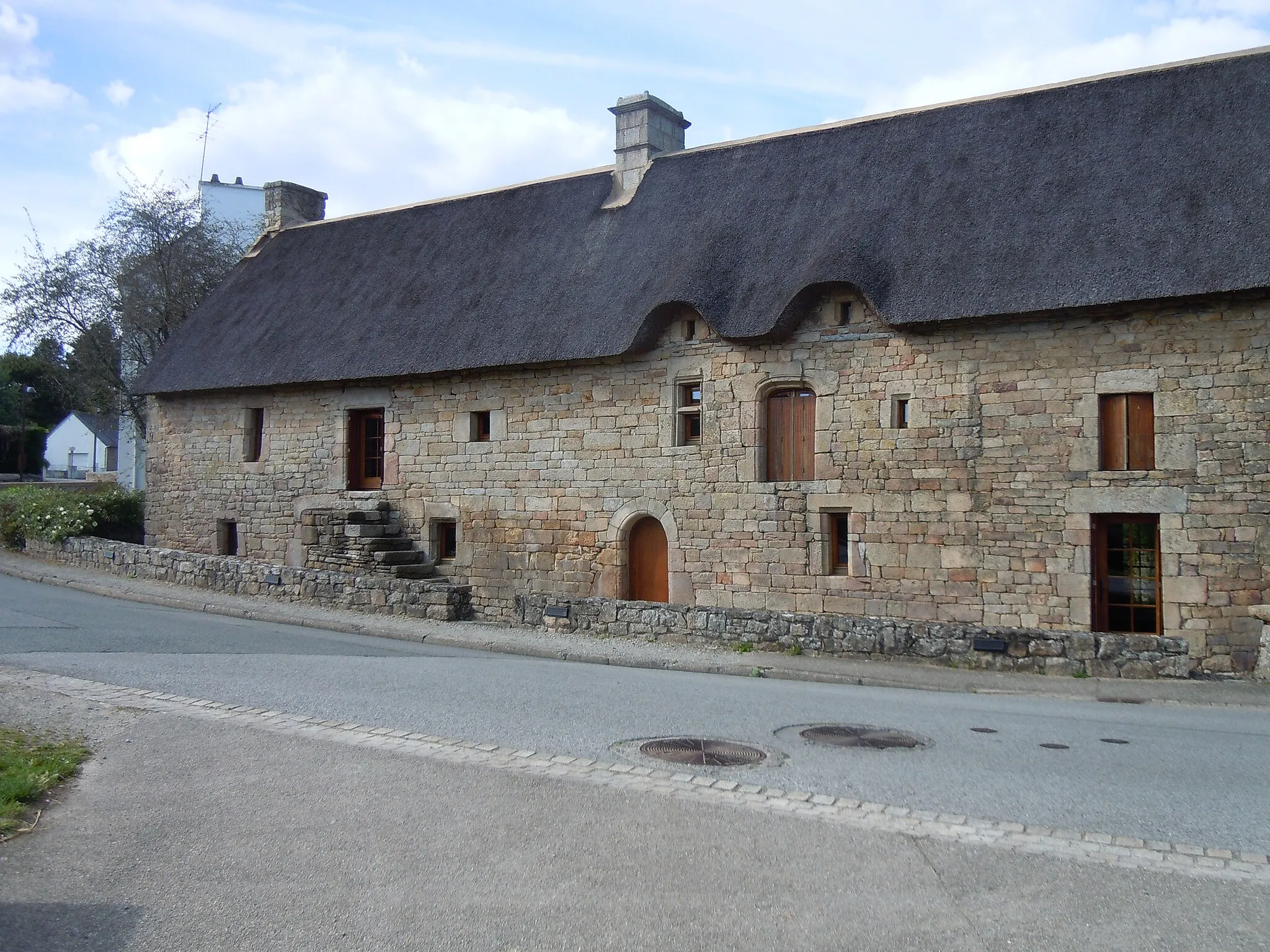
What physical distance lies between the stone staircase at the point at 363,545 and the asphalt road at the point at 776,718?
504 centimetres

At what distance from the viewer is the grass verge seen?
213 inches

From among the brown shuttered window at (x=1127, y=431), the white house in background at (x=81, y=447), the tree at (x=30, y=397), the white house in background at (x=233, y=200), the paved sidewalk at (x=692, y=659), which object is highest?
the white house in background at (x=233, y=200)

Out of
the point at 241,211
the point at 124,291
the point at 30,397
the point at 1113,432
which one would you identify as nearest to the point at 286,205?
the point at 124,291

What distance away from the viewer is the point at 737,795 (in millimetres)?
6094

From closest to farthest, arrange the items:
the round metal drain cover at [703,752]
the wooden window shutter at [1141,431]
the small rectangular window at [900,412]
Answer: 1. the round metal drain cover at [703,752]
2. the wooden window shutter at [1141,431]
3. the small rectangular window at [900,412]

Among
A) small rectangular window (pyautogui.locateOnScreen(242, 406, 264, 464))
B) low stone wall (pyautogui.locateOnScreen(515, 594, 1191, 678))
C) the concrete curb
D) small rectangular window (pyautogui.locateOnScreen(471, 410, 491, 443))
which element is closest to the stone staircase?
small rectangular window (pyautogui.locateOnScreen(471, 410, 491, 443))

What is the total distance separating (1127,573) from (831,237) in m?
6.26

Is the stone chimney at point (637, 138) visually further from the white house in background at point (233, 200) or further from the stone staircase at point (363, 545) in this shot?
the white house in background at point (233, 200)

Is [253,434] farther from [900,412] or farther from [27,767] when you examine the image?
[27,767]

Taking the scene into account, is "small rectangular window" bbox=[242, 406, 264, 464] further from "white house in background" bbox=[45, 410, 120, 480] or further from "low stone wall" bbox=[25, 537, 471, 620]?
"white house in background" bbox=[45, 410, 120, 480]

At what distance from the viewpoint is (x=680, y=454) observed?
54.3 ft

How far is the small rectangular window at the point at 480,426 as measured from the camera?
62.0ft

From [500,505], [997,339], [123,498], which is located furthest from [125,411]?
[997,339]

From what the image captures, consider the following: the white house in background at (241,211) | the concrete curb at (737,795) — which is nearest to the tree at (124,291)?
the white house in background at (241,211)
